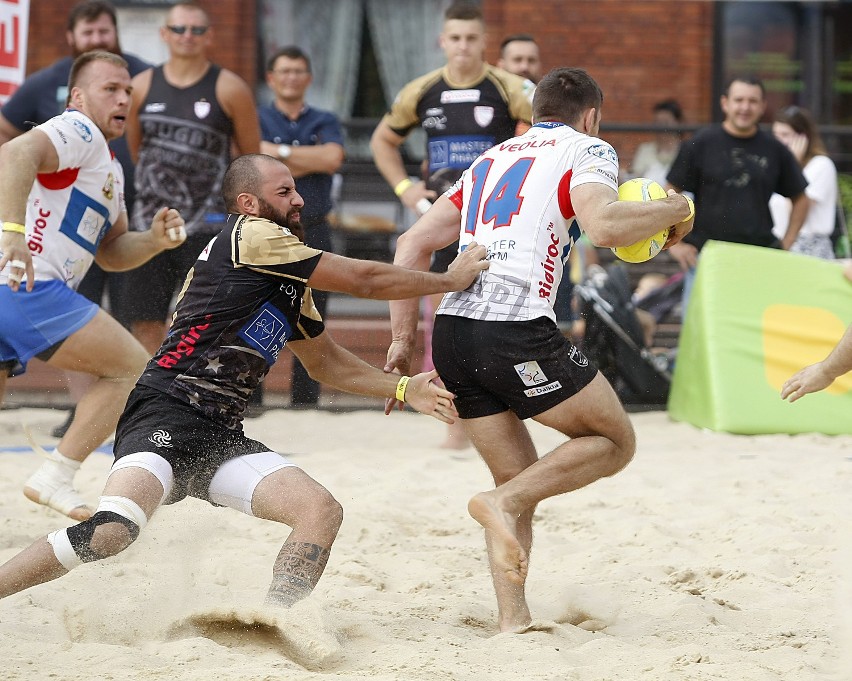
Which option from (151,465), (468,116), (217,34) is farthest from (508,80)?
(217,34)

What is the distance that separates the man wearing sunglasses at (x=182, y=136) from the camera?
719 centimetres

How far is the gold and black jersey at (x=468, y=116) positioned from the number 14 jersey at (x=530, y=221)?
2.88 m

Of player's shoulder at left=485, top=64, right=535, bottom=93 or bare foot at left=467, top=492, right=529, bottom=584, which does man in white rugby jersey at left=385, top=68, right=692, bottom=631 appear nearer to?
bare foot at left=467, top=492, right=529, bottom=584

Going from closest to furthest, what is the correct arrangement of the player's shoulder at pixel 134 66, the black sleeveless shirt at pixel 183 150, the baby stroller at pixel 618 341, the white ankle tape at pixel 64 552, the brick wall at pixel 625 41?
the white ankle tape at pixel 64 552, the black sleeveless shirt at pixel 183 150, the player's shoulder at pixel 134 66, the baby stroller at pixel 618 341, the brick wall at pixel 625 41

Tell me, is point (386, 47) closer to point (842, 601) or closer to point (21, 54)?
point (21, 54)

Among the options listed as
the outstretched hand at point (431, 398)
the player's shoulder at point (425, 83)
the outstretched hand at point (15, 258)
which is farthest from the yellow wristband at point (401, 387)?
the player's shoulder at point (425, 83)

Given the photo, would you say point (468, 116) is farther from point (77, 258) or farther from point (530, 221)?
point (530, 221)

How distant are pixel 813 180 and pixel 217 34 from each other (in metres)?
5.87

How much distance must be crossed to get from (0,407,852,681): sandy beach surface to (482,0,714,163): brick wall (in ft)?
17.6

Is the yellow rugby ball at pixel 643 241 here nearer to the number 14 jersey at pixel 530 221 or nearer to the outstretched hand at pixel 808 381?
the number 14 jersey at pixel 530 221

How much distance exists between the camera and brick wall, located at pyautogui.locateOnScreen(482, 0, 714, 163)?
449 inches

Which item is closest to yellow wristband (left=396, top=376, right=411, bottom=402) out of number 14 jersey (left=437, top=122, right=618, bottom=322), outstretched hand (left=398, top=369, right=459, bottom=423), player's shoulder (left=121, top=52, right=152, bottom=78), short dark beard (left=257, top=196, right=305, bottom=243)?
outstretched hand (left=398, top=369, right=459, bottom=423)

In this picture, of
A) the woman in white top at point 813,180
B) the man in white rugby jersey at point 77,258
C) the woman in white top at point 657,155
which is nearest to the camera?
the man in white rugby jersey at point 77,258

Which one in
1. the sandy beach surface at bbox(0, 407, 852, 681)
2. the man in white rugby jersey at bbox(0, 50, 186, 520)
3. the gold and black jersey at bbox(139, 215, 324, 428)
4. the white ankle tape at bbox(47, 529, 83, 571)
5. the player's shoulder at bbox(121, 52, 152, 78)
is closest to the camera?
the sandy beach surface at bbox(0, 407, 852, 681)
